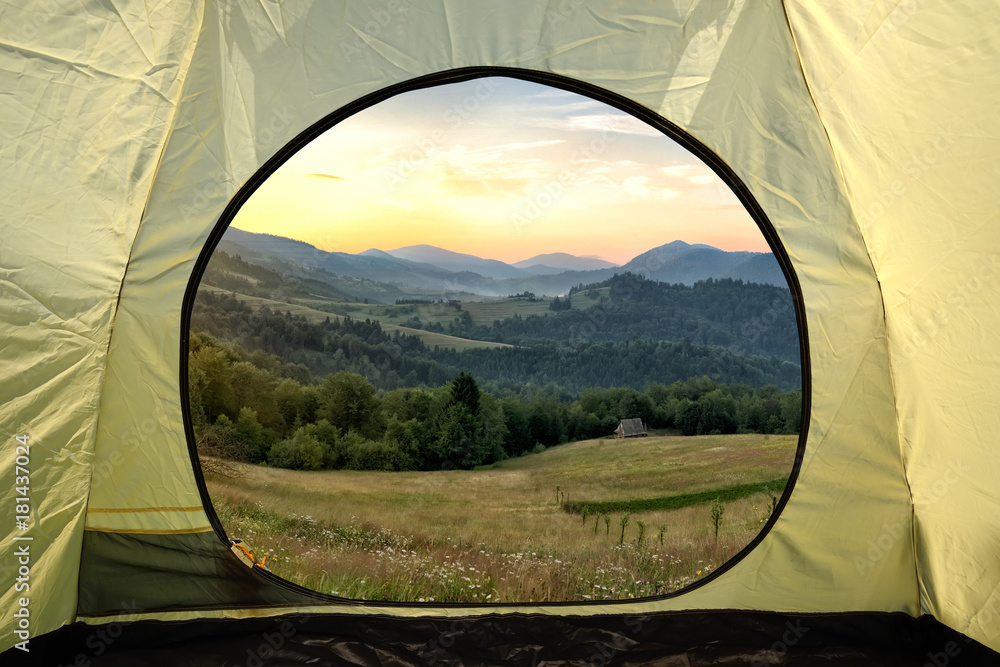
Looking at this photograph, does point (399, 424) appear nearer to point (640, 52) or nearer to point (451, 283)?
point (451, 283)

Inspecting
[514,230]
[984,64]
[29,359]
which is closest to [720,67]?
[984,64]

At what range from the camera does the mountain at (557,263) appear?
2.68 meters

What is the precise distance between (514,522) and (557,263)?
1.05m

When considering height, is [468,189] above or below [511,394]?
above

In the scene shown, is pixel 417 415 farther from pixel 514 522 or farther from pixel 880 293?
pixel 880 293

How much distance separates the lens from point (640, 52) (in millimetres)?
2143

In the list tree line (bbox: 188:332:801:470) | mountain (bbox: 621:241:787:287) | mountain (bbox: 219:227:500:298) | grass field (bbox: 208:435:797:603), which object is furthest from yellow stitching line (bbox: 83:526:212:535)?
mountain (bbox: 621:241:787:287)

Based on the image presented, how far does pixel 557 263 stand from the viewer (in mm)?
Result: 2689

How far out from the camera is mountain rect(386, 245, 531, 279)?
2674mm

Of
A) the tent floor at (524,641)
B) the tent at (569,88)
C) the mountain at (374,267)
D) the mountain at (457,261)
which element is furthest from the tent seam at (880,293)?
the mountain at (374,267)

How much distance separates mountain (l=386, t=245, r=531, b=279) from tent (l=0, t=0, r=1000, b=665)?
663 millimetres

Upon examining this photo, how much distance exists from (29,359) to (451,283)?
4.82 feet

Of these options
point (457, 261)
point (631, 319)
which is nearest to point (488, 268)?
point (457, 261)

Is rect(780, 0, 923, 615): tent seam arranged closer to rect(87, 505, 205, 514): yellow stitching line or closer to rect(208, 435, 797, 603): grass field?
rect(208, 435, 797, 603): grass field
